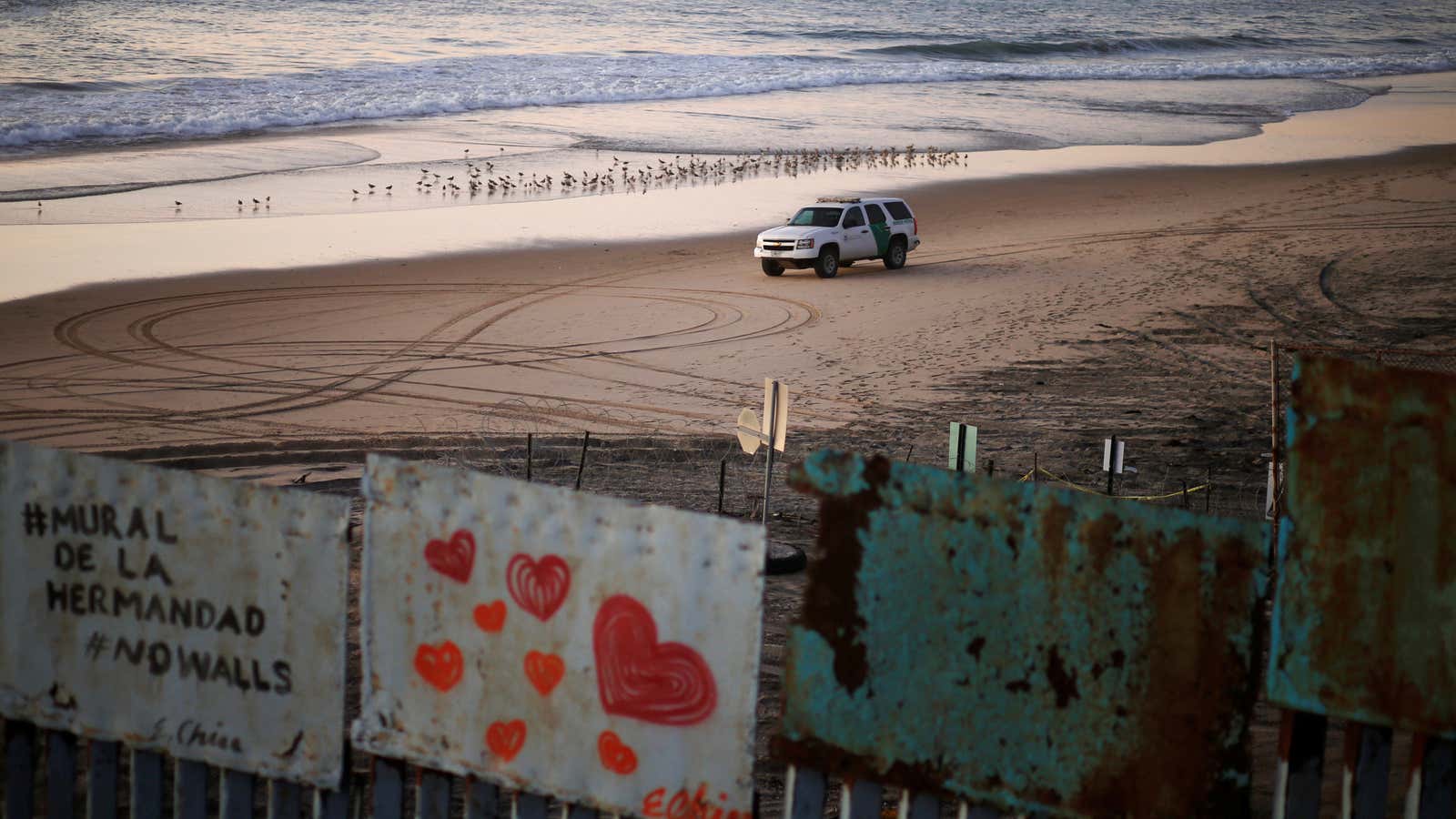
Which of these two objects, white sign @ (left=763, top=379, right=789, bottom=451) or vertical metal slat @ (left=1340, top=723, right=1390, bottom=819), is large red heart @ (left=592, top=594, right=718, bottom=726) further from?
white sign @ (left=763, top=379, right=789, bottom=451)

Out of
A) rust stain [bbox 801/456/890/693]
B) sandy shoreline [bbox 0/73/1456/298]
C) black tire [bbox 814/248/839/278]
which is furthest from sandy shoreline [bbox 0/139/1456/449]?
rust stain [bbox 801/456/890/693]

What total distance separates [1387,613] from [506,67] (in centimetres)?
6189

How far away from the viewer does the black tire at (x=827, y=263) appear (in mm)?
25094

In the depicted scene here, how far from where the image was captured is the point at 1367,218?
28.0m

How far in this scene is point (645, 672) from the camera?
11.8ft

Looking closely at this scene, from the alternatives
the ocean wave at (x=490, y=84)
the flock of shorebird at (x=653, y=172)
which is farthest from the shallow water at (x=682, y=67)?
the flock of shorebird at (x=653, y=172)

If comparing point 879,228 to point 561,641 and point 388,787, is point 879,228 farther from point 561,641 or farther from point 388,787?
point 561,641

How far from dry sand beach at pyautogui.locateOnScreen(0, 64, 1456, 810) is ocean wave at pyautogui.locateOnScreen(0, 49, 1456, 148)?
12.9 meters

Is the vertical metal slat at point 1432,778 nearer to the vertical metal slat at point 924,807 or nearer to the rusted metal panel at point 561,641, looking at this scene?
the vertical metal slat at point 924,807

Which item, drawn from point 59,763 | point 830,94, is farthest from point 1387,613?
point 830,94

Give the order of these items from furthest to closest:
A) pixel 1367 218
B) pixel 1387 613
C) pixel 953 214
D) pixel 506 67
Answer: pixel 506 67, pixel 953 214, pixel 1367 218, pixel 1387 613

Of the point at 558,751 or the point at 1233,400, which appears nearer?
the point at 558,751

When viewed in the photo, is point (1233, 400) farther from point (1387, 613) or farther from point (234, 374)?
point (1387, 613)

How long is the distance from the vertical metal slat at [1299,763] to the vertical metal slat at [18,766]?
3.80 metres
